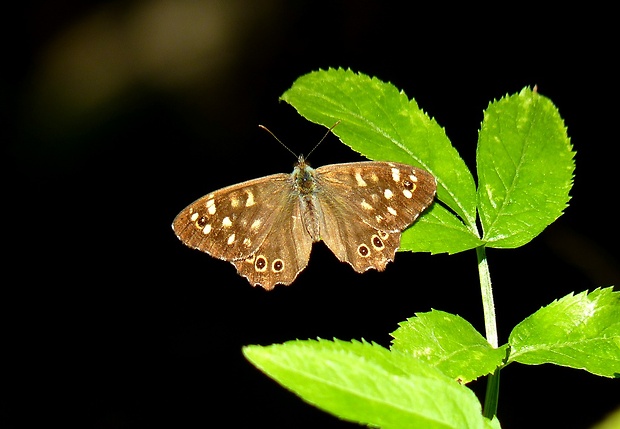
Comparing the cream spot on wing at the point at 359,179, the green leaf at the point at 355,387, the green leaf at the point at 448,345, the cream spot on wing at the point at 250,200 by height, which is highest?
the cream spot on wing at the point at 359,179

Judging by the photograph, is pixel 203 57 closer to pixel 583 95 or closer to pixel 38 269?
pixel 38 269

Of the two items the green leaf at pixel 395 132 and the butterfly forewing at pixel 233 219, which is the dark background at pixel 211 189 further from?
the green leaf at pixel 395 132

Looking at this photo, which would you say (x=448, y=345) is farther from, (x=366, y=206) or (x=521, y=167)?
(x=366, y=206)

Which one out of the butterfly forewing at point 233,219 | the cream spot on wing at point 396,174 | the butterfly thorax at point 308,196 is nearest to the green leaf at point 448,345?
the cream spot on wing at point 396,174

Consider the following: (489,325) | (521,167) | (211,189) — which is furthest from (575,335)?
(211,189)

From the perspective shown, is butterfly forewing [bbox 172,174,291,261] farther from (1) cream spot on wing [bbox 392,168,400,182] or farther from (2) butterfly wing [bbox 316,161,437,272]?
(1) cream spot on wing [bbox 392,168,400,182]
